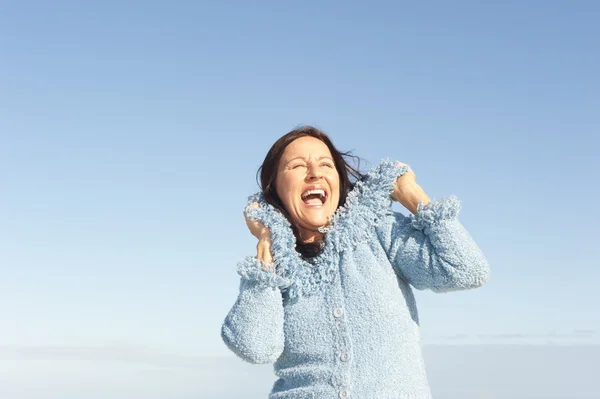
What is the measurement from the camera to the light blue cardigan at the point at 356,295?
332 cm

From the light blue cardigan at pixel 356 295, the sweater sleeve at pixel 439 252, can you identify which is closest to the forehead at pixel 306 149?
the light blue cardigan at pixel 356 295

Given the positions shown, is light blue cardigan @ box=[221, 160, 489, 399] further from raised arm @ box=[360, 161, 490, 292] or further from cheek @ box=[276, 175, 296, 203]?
cheek @ box=[276, 175, 296, 203]

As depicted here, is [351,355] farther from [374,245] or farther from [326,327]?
[374,245]

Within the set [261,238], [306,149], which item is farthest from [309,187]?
[261,238]

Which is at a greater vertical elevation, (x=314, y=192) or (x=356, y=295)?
(x=314, y=192)

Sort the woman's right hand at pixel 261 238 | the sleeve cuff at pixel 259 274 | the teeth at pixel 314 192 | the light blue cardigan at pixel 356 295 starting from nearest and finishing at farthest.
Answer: the light blue cardigan at pixel 356 295 → the sleeve cuff at pixel 259 274 → the woman's right hand at pixel 261 238 → the teeth at pixel 314 192

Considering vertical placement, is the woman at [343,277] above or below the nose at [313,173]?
below

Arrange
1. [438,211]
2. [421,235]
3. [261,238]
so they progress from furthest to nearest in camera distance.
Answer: [261,238]
[421,235]
[438,211]

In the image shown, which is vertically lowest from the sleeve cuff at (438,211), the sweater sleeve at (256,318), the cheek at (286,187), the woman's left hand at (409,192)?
the sweater sleeve at (256,318)

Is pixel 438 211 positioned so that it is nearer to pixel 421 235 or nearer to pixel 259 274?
pixel 421 235

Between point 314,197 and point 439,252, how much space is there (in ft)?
2.11

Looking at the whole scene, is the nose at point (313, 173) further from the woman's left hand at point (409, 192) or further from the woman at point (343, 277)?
the woman's left hand at point (409, 192)

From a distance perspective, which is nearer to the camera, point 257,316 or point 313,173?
point 257,316

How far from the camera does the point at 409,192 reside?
3.49m
